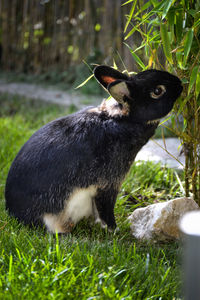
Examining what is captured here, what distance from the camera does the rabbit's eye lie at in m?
2.58

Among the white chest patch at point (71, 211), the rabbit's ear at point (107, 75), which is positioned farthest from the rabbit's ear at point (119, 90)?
the white chest patch at point (71, 211)

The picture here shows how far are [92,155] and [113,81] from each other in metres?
0.45

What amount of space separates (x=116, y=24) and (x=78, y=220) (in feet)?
14.9

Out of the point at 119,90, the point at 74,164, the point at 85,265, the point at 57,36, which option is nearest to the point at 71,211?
the point at 74,164

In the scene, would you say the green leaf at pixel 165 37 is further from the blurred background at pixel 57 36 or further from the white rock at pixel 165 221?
the blurred background at pixel 57 36

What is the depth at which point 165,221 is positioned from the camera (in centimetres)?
266

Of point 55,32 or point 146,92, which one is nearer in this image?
point 146,92

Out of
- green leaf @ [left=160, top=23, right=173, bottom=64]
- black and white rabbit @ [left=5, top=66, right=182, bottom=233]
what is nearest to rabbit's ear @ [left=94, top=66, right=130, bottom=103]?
black and white rabbit @ [left=5, top=66, right=182, bottom=233]

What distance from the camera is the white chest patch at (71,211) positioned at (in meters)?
2.66

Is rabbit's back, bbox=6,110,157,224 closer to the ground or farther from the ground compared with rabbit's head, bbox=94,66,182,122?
closer to the ground

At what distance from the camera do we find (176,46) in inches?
108

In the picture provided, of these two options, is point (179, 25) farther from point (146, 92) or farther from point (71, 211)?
point (71, 211)

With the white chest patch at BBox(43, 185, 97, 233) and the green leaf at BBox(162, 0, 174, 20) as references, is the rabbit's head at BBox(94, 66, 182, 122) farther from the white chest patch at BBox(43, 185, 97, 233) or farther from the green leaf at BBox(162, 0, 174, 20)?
the white chest patch at BBox(43, 185, 97, 233)

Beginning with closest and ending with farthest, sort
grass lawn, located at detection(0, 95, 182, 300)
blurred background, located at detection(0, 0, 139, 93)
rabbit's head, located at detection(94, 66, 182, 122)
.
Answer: grass lawn, located at detection(0, 95, 182, 300) < rabbit's head, located at detection(94, 66, 182, 122) < blurred background, located at detection(0, 0, 139, 93)
